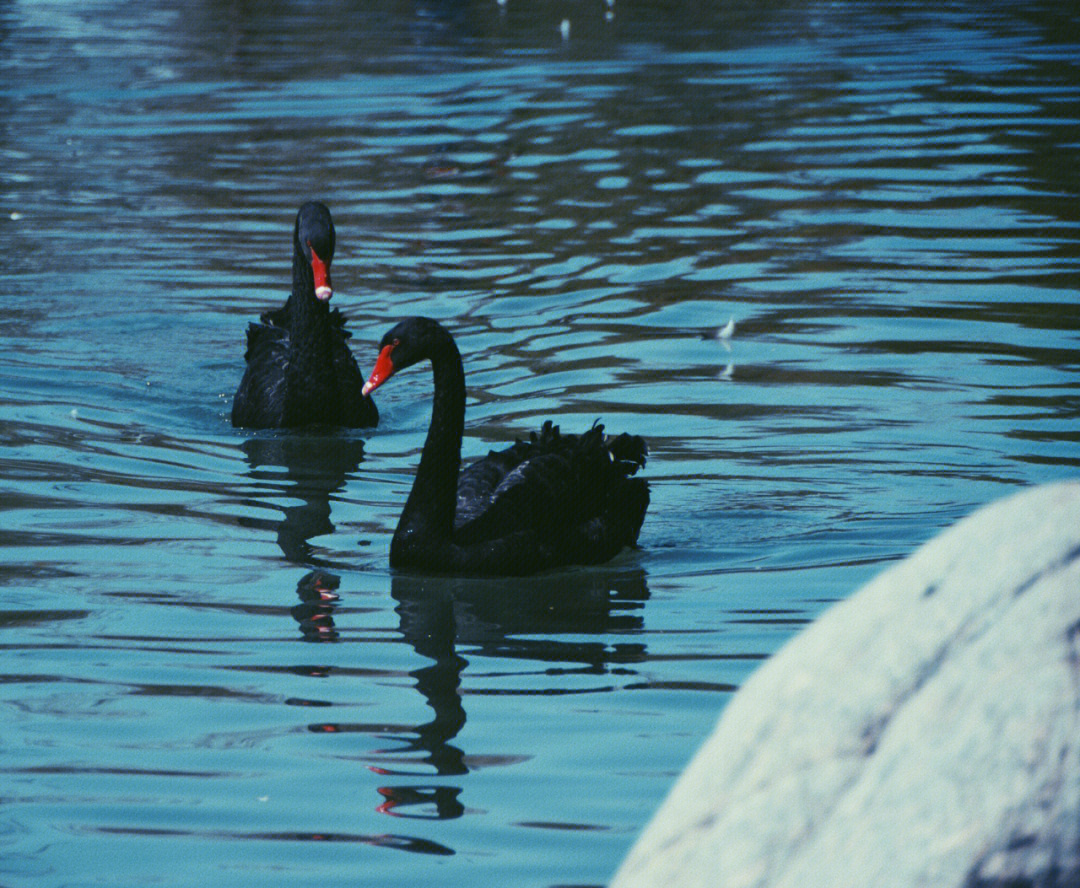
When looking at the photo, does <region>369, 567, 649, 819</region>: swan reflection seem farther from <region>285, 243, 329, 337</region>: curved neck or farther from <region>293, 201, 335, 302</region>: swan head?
<region>285, 243, 329, 337</region>: curved neck

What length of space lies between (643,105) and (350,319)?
27.1 feet

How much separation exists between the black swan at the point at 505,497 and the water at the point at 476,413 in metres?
0.14

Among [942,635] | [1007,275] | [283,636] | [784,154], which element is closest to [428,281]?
[1007,275]

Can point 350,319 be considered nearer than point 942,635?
No

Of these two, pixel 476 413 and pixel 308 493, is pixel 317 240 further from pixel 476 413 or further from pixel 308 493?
pixel 308 493

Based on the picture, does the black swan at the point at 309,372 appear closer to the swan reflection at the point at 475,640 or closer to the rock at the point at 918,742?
the swan reflection at the point at 475,640

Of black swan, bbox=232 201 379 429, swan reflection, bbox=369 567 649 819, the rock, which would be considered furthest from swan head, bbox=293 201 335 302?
the rock

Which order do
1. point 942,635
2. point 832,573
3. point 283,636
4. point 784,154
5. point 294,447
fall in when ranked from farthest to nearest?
point 784,154, point 294,447, point 832,573, point 283,636, point 942,635

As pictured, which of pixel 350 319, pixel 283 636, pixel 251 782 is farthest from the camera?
pixel 350 319

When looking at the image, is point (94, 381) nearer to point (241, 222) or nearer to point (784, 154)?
point (241, 222)

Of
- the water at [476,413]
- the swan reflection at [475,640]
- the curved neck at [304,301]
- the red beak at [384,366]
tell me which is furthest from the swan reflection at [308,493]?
the red beak at [384,366]

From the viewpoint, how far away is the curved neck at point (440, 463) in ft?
22.4

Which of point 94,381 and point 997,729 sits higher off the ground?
point 997,729

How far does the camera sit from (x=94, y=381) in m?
9.99
